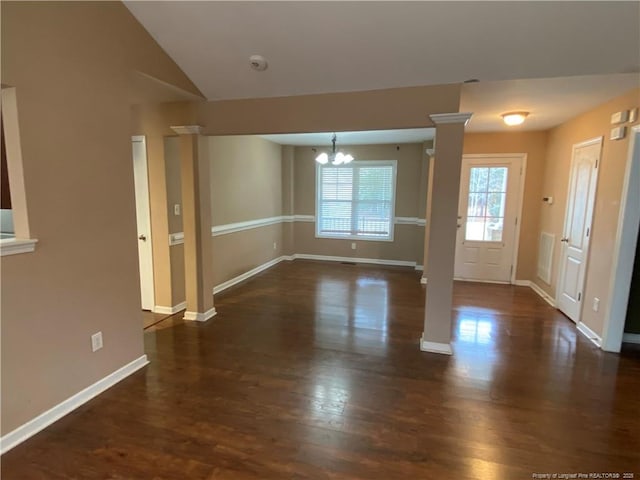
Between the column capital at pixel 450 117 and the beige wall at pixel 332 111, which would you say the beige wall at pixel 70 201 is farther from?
the column capital at pixel 450 117

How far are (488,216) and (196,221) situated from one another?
443cm

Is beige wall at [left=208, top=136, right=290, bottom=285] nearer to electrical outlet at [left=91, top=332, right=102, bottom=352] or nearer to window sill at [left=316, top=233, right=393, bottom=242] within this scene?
window sill at [left=316, top=233, right=393, bottom=242]

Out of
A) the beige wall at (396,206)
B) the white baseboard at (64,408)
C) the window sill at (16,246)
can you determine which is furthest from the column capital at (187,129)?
the beige wall at (396,206)

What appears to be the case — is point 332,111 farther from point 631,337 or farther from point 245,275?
point 631,337

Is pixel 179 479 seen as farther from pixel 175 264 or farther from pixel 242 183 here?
pixel 242 183

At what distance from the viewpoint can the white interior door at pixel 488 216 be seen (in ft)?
17.5

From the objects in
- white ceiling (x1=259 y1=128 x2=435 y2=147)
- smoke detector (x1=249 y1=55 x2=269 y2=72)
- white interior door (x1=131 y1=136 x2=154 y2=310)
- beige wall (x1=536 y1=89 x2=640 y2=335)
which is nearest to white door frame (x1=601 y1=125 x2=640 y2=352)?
beige wall (x1=536 y1=89 x2=640 y2=335)

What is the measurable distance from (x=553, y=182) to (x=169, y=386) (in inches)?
210

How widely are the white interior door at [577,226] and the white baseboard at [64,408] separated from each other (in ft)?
15.1

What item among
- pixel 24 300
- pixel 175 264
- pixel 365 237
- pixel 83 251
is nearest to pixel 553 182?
pixel 365 237

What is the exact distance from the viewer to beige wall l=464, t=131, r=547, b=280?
5.18 meters

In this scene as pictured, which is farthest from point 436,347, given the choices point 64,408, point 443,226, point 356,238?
point 356,238

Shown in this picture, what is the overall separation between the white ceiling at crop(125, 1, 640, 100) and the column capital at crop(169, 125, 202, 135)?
62cm

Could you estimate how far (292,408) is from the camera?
2357mm
